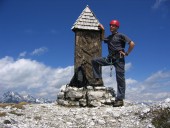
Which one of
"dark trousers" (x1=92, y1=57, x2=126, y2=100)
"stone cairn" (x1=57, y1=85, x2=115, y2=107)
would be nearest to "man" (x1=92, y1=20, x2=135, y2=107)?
"dark trousers" (x1=92, y1=57, x2=126, y2=100)

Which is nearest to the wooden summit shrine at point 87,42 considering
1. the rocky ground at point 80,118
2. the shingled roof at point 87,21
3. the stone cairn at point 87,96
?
the shingled roof at point 87,21

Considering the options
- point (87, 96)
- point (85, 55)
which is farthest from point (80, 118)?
point (85, 55)

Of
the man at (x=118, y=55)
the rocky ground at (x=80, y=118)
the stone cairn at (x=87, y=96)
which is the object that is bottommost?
the rocky ground at (x=80, y=118)

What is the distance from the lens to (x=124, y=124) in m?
12.4

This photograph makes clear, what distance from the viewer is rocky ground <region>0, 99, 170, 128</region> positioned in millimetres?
12125

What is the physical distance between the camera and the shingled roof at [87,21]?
57.9ft

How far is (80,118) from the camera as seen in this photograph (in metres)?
13.3

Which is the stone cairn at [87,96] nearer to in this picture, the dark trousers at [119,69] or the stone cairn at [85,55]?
the stone cairn at [85,55]

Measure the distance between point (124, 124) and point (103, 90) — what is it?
4427 millimetres

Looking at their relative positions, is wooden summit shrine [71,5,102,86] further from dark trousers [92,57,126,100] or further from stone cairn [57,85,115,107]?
dark trousers [92,57,126,100]

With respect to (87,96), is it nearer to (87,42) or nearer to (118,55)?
(118,55)

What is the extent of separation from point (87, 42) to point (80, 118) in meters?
5.63

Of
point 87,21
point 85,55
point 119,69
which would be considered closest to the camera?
point 119,69

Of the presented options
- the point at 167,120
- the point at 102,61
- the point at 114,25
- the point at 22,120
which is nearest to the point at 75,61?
the point at 102,61
